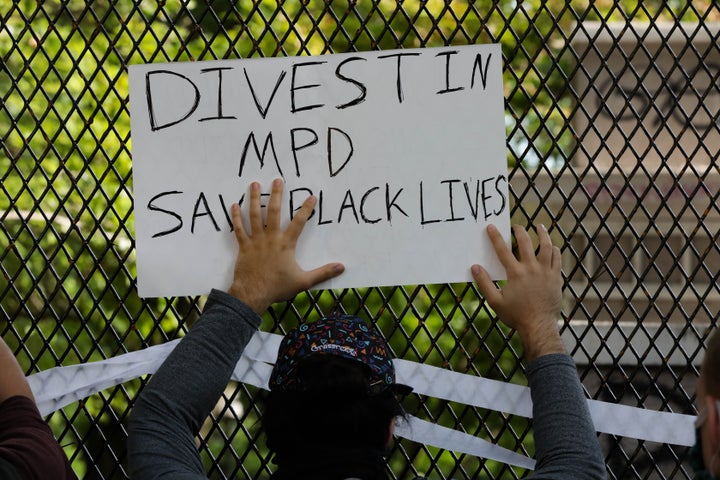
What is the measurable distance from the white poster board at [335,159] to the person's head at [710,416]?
45 cm

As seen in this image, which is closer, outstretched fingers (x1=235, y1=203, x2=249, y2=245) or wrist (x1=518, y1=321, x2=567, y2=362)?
wrist (x1=518, y1=321, x2=567, y2=362)

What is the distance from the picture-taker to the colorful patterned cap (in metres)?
1.27

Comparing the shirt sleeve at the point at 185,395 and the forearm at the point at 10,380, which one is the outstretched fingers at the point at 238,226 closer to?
the shirt sleeve at the point at 185,395

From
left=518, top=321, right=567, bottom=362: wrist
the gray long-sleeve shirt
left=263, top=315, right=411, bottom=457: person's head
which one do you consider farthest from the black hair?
left=518, top=321, right=567, bottom=362: wrist

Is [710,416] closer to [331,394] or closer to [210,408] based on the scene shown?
[331,394]

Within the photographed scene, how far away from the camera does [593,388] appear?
13.3 ft

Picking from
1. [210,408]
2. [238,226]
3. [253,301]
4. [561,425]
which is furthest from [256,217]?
[561,425]

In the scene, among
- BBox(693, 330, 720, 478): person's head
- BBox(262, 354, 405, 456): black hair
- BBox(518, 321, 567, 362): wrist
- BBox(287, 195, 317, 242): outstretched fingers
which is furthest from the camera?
BBox(287, 195, 317, 242): outstretched fingers

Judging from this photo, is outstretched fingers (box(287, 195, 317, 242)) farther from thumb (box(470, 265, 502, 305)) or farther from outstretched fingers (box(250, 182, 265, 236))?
thumb (box(470, 265, 502, 305))

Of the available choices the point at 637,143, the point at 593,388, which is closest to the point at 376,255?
the point at 637,143

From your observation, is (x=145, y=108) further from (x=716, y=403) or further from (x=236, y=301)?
(x=716, y=403)

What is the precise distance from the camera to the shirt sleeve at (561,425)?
1269 mm

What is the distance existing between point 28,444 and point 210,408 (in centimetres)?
26

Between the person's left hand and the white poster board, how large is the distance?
21 millimetres
